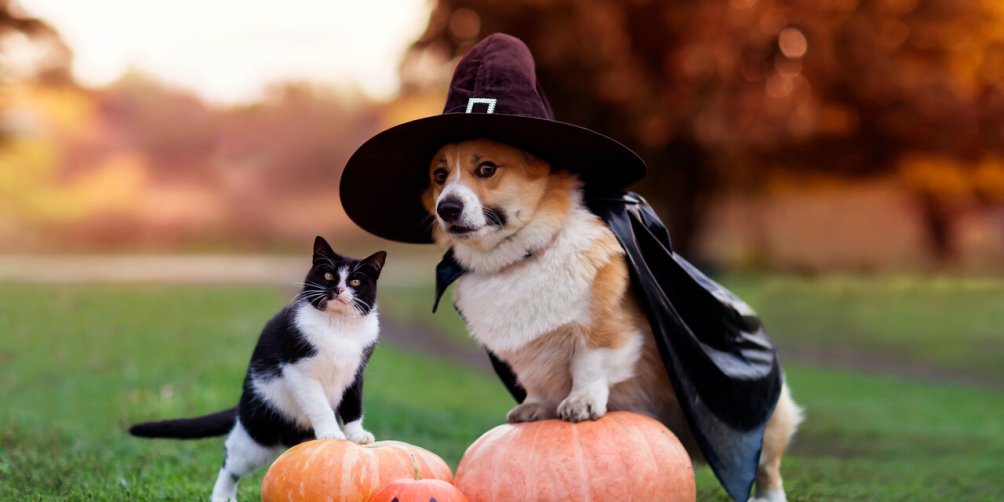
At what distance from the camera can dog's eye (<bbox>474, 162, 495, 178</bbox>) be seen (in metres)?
3.41

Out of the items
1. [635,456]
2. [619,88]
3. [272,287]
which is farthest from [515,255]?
[272,287]

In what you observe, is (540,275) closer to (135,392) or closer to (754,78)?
(135,392)

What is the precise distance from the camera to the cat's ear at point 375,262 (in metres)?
3.45

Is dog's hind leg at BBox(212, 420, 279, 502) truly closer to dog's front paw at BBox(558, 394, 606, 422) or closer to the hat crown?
dog's front paw at BBox(558, 394, 606, 422)

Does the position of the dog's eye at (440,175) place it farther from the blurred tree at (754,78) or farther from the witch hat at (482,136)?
the blurred tree at (754,78)

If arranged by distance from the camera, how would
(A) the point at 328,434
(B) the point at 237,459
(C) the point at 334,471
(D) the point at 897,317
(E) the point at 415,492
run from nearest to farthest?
1. (E) the point at 415,492
2. (C) the point at 334,471
3. (A) the point at 328,434
4. (B) the point at 237,459
5. (D) the point at 897,317

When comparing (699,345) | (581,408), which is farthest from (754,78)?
(581,408)

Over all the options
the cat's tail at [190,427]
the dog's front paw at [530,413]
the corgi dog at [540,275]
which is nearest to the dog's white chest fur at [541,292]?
the corgi dog at [540,275]

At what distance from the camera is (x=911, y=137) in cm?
1728

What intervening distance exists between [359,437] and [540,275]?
0.89m

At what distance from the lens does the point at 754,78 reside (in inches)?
599

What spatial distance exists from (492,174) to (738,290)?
469 inches

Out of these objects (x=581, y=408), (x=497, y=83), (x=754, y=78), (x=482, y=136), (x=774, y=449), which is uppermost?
(x=754, y=78)

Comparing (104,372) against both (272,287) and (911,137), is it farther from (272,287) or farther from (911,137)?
(911,137)
